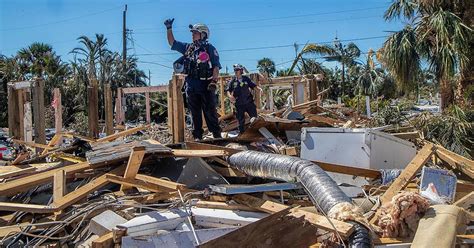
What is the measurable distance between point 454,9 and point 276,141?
678 centimetres

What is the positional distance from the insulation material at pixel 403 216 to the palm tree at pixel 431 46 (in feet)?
25.4

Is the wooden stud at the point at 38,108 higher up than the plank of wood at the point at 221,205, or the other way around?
the wooden stud at the point at 38,108

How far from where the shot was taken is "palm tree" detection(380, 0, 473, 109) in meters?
10.3

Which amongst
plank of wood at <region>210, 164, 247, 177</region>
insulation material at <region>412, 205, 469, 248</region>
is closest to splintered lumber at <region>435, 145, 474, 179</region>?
insulation material at <region>412, 205, 469, 248</region>

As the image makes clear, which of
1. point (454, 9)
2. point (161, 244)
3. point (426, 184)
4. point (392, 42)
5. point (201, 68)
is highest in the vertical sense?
point (454, 9)

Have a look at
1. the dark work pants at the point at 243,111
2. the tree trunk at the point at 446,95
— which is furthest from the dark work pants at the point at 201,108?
the tree trunk at the point at 446,95

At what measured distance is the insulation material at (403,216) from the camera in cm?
335

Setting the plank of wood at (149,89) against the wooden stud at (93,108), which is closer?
the wooden stud at (93,108)

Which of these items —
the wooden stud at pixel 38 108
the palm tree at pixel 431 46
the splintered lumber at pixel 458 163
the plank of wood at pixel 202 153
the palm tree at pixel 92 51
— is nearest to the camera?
the plank of wood at pixel 202 153

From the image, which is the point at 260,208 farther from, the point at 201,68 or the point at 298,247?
the point at 201,68

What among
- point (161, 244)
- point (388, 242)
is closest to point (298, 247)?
point (388, 242)

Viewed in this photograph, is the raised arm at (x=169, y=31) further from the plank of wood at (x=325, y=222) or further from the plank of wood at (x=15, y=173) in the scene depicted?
the plank of wood at (x=325, y=222)

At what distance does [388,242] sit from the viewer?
328 cm

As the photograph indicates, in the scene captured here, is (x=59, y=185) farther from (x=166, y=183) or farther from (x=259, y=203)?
(x=259, y=203)
